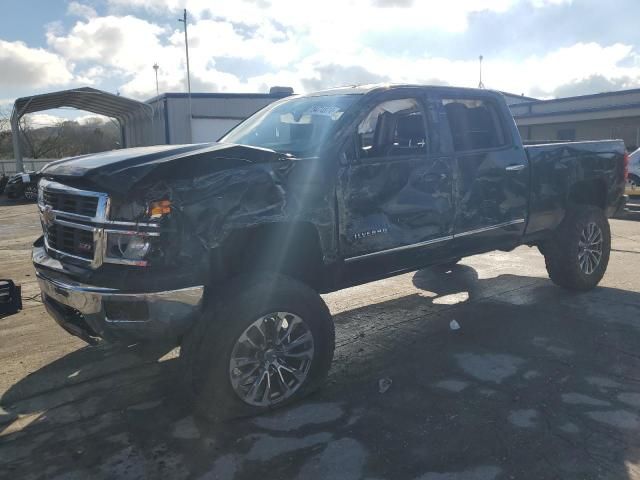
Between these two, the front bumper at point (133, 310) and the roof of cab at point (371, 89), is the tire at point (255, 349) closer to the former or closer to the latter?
the front bumper at point (133, 310)

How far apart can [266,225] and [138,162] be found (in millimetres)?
830

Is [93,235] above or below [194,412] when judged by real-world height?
above

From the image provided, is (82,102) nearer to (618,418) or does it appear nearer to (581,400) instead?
(581,400)

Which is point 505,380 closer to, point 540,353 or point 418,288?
point 540,353

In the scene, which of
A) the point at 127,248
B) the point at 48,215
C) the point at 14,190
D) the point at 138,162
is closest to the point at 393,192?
the point at 138,162

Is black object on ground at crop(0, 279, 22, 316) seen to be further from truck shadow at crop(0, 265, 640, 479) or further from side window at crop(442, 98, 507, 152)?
side window at crop(442, 98, 507, 152)

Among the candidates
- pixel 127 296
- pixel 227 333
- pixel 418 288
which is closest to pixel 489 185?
pixel 418 288

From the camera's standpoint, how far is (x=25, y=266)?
8125 mm

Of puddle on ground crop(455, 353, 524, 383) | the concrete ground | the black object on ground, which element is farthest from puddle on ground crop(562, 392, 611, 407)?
the black object on ground

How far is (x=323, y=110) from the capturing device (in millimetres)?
4230

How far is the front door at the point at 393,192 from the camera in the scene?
388 centimetres

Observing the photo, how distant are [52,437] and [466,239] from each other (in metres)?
3.43

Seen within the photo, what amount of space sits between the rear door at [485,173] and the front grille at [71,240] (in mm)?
2846

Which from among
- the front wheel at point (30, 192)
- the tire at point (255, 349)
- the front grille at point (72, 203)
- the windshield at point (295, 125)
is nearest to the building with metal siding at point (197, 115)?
the front wheel at point (30, 192)
